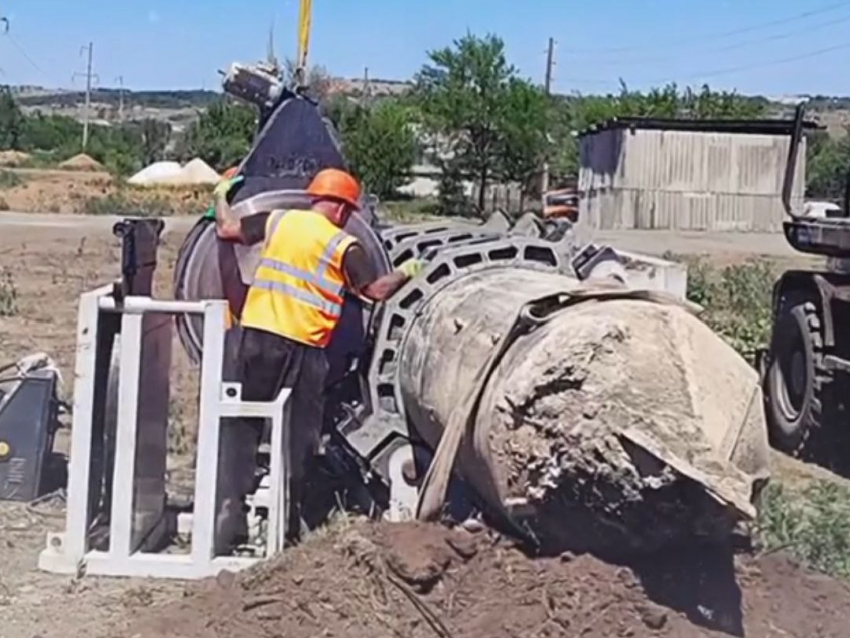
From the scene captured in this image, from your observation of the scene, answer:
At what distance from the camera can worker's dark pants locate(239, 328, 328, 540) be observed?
7793 millimetres

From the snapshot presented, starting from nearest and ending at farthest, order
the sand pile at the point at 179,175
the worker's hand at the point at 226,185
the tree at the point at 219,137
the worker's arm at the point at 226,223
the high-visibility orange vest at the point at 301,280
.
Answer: the high-visibility orange vest at the point at 301,280 → the worker's arm at the point at 226,223 → the worker's hand at the point at 226,185 → the tree at the point at 219,137 → the sand pile at the point at 179,175

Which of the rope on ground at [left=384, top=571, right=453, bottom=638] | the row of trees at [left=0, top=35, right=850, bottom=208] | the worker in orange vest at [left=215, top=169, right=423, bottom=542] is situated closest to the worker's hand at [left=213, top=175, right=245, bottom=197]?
the worker in orange vest at [left=215, top=169, right=423, bottom=542]

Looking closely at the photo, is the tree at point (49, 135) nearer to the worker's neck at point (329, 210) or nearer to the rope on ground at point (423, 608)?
the worker's neck at point (329, 210)

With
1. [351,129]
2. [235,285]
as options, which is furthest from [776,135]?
[235,285]

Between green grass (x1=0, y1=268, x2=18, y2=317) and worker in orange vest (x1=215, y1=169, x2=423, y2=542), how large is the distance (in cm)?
1033

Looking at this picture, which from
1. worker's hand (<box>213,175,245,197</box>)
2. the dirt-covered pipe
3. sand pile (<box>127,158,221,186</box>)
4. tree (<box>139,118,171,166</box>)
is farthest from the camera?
tree (<box>139,118,171,166</box>)

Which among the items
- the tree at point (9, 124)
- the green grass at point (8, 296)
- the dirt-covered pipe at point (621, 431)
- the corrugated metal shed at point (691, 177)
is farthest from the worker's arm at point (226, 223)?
the tree at point (9, 124)

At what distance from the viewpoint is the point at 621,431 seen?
5328mm

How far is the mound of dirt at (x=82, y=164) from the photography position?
3041 inches

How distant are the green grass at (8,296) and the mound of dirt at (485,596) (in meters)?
11.9

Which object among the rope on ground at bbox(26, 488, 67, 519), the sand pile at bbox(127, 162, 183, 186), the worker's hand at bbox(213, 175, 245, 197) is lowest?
the rope on ground at bbox(26, 488, 67, 519)

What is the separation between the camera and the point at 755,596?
5.96 meters

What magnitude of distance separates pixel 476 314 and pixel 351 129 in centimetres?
5225

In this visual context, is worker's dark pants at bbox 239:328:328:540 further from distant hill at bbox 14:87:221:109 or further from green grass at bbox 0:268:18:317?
distant hill at bbox 14:87:221:109
